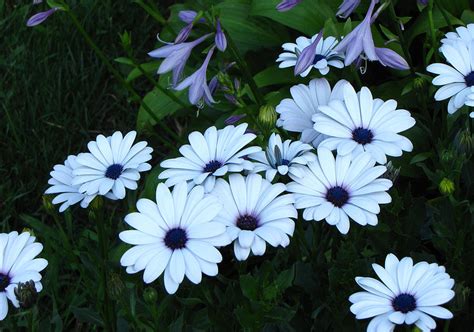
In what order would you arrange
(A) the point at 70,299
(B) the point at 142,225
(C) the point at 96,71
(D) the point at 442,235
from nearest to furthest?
1. (B) the point at 142,225
2. (D) the point at 442,235
3. (A) the point at 70,299
4. (C) the point at 96,71

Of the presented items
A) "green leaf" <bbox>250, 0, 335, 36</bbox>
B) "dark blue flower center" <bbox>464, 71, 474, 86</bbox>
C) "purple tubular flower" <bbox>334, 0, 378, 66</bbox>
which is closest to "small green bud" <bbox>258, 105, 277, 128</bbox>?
"purple tubular flower" <bbox>334, 0, 378, 66</bbox>

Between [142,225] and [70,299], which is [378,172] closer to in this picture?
[142,225]

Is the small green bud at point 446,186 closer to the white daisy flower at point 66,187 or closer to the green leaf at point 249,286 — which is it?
the green leaf at point 249,286

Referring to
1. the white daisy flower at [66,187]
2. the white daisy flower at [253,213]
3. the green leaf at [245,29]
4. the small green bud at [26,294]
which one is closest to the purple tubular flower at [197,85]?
the white daisy flower at [66,187]

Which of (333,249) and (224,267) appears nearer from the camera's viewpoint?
(333,249)

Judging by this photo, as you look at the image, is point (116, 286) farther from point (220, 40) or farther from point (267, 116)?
point (220, 40)

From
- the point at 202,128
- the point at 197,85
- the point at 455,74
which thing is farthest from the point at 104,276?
the point at 202,128

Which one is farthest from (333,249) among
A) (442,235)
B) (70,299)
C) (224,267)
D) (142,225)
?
(70,299)

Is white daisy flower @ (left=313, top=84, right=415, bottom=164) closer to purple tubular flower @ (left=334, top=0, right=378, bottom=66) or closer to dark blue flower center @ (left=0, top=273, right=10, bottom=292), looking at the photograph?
purple tubular flower @ (left=334, top=0, right=378, bottom=66)
